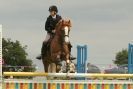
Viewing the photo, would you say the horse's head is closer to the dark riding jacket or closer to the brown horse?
the brown horse

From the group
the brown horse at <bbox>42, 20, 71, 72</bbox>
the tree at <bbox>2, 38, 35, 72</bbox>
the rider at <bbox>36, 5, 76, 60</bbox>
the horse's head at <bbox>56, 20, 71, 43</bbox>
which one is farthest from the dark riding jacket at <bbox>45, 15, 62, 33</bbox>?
the tree at <bbox>2, 38, 35, 72</bbox>

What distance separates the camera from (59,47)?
12914mm

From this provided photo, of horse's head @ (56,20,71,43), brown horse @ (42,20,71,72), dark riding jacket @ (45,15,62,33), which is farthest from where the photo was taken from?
dark riding jacket @ (45,15,62,33)

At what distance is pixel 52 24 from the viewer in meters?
13.3

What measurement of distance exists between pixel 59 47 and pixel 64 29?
72 centimetres

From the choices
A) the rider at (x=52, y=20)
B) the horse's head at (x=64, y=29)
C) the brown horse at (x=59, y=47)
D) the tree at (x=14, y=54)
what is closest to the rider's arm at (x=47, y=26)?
the rider at (x=52, y=20)

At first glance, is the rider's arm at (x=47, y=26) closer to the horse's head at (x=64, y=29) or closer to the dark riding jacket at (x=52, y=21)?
the dark riding jacket at (x=52, y=21)

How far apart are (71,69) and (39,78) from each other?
6.12ft

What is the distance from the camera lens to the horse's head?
1220 centimetres

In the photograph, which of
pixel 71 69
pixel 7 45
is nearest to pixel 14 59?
pixel 7 45

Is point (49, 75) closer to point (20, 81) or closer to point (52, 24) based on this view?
point (20, 81)

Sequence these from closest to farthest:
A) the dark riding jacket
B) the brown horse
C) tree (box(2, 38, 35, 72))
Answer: the brown horse < the dark riding jacket < tree (box(2, 38, 35, 72))

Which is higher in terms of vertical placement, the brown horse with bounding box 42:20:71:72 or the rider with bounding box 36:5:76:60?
the rider with bounding box 36:5:76:60

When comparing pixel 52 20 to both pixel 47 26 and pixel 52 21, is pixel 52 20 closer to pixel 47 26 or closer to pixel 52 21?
pixel 52 21
